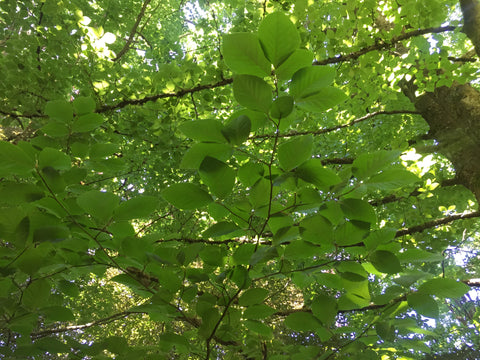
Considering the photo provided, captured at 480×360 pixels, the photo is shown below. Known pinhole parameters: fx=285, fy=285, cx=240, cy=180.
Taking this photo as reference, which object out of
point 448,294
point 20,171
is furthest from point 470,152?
point 20,171

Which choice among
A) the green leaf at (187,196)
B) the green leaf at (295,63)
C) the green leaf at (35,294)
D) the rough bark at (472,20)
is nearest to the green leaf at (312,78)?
the green leaf at (295,63)

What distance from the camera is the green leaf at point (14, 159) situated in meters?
0.68

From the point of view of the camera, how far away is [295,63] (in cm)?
63

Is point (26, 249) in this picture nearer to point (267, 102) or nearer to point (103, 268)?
point (103, 268)

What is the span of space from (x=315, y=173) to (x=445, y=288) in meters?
0.50

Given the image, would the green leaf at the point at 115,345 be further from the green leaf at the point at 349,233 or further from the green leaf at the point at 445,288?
the green leaf at the point at 445,288

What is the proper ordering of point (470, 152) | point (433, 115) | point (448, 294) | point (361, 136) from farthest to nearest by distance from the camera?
point (361, 136), point (433, 115), point (470, 152), point (448, 294)

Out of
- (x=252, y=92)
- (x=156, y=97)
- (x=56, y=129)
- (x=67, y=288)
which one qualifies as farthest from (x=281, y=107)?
(x=156, y=97)

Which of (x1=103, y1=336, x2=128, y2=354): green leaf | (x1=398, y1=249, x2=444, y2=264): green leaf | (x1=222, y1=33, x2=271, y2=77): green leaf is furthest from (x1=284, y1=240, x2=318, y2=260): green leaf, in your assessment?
(x1=103, y1=336, x2=128, y2=354): green leaf

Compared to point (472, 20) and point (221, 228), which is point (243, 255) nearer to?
point (221, 228)

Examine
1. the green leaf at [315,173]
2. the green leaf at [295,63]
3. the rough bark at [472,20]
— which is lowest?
the green leaf at [315,173]

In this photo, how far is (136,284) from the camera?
92cm

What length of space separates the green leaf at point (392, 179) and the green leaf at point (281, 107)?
0.93 feet

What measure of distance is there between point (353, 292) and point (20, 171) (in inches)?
39.9
